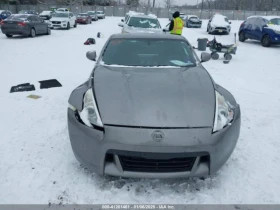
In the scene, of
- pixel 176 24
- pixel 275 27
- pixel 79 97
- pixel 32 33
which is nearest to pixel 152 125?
pixel 79 97

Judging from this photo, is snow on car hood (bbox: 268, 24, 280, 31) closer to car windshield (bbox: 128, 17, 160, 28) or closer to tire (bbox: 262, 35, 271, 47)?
tire (bbox: 262, 35, 271, 47)

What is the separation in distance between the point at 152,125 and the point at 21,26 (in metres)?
15.3

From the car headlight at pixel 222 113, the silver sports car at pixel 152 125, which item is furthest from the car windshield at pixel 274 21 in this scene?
the car headlight at pixel 222 113

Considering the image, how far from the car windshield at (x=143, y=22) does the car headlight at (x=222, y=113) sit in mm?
9563

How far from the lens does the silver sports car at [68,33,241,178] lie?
238 centimetres

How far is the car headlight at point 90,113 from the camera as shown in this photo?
8.39 ft

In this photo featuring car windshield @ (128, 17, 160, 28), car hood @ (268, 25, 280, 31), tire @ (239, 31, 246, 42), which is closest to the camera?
car windshield @ (128, 17, 160, 28)

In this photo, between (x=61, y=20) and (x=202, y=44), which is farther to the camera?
(x=61, y=20)

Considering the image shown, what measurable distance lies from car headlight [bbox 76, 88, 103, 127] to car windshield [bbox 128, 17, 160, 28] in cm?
971

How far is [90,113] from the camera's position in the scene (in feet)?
8.71

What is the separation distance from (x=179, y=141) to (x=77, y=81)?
15.8 feet

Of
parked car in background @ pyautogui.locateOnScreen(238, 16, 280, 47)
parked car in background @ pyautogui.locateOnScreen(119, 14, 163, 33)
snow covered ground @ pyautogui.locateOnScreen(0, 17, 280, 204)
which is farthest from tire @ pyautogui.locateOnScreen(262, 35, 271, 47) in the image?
snow covered ground @ pyautogui.locateOnScreen(0, 17, 280, 204)

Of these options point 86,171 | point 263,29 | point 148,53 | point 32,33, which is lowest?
point 86,171

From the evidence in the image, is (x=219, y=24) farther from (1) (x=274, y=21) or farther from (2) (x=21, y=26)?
(2) (x=21, y=26)
